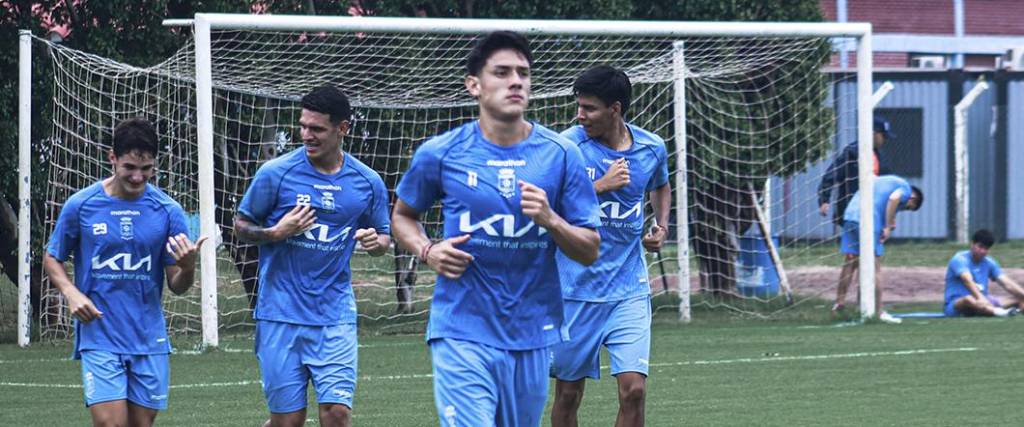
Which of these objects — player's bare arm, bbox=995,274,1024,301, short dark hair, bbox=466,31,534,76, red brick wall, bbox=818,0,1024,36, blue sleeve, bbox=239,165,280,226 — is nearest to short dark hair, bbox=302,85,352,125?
blue sleeve, bbox=239,165,280,226

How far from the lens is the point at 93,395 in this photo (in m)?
7.26

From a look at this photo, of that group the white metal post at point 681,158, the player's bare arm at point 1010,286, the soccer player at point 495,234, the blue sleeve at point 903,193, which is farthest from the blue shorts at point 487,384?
the player's bare arm at point 1010,286

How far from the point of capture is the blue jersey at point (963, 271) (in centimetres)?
1717

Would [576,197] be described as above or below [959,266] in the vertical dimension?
above

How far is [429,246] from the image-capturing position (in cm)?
567

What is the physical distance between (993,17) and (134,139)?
3067cm

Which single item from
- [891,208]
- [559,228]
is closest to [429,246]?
[559,228]

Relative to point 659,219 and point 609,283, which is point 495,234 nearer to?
point 609,283

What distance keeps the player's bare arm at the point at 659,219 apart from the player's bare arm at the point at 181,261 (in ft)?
8.03

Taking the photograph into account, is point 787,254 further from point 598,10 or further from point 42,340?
point 42,340

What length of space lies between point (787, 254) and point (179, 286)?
15421 millimetres

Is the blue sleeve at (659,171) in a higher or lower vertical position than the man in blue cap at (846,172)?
lower

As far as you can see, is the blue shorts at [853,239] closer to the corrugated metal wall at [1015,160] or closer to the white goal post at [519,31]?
the white goal post at [519,31]

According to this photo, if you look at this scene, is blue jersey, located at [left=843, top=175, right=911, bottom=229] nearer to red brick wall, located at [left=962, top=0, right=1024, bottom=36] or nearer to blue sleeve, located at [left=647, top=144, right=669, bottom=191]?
blue sleeve, located at [left=647, top=144, right=669, bottom=191]
